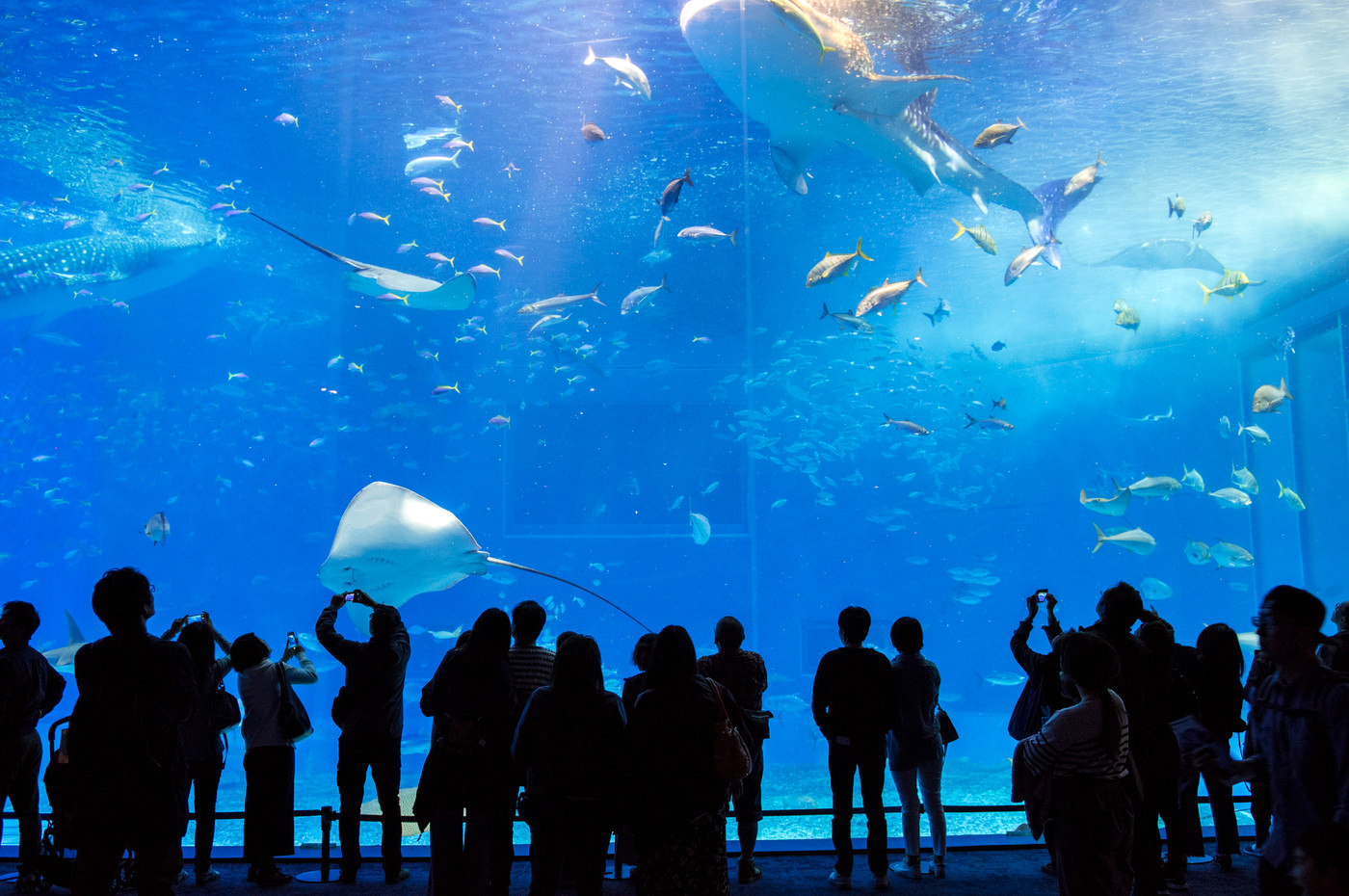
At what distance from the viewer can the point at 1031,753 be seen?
2455 mm

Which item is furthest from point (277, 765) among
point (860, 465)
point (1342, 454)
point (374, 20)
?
point (860, 465)

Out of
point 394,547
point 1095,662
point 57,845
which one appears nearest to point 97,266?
point 394,547

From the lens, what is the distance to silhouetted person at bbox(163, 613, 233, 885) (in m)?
3.54

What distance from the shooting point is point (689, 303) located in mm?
20562

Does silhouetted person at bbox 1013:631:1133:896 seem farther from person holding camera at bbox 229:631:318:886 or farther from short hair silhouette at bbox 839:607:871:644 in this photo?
person holding camera at bbox 229:631:318:886

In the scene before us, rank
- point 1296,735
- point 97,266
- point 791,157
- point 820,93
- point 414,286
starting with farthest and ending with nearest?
1. point 97,266
2. point 414,286
3. point 791,157
4. point 820,93
5. point 1296,735

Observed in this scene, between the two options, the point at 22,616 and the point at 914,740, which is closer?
the point at 22,616

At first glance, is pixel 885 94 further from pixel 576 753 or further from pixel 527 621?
pixel 576 753

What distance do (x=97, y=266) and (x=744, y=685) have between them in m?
18.7

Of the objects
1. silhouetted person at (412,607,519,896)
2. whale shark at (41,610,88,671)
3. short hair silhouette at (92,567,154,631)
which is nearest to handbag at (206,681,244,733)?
short hair silhouette at (92,567,154,631)

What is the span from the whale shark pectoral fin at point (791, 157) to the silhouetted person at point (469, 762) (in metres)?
7.67

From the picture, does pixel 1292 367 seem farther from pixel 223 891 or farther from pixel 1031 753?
pixel 223 891

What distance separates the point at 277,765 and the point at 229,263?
2105 centimetres

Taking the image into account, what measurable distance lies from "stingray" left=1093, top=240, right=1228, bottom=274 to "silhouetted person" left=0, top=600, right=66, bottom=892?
1910cm
